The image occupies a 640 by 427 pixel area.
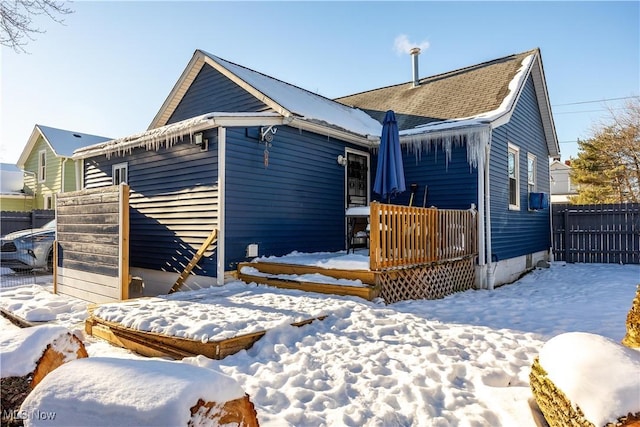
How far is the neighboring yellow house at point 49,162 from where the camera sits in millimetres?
16828

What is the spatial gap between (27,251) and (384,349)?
30.1 feet

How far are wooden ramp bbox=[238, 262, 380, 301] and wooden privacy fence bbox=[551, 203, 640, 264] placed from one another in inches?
337

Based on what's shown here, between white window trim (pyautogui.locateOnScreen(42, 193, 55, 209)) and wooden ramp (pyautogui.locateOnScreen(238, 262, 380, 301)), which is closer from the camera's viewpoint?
wooden ramp (pyautogui.locateOnScreen(238, 262, 380, 301))

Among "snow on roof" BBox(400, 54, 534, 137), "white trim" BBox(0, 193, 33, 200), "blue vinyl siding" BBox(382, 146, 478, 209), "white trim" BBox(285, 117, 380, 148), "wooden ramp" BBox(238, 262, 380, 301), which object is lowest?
"wooden ramp" BBox(238, 262, 380, 301)

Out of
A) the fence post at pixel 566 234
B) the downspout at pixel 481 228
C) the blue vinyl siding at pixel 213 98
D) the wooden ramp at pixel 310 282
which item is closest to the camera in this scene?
the wooden ramp at pixel 310 282

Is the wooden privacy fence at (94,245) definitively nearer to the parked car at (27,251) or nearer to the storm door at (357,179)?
the parked car at (27,251)

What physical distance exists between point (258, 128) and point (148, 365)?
532 cm

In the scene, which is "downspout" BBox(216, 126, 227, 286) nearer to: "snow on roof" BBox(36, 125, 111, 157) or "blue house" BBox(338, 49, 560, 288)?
"blue house" BBox(338, 49, 560, 288)

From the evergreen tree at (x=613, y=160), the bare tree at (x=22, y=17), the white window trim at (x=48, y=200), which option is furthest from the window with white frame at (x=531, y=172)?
the white window trim at (x=48, y=200)

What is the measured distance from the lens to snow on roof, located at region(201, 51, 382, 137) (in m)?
7.24

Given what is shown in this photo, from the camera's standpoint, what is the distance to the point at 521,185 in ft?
30.0

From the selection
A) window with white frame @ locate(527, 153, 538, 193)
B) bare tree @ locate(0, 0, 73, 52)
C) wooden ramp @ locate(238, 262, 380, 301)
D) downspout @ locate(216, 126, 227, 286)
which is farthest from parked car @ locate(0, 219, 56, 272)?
window with white frame @ locate(527, 153, 538, 193)

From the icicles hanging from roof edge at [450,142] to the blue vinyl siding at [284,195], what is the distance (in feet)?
4.95

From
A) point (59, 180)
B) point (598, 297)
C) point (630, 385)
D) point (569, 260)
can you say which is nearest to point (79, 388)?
point (630, 385)
